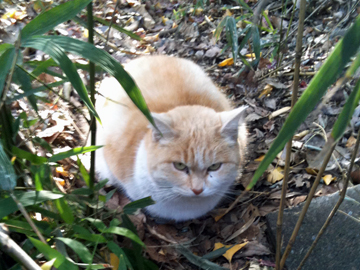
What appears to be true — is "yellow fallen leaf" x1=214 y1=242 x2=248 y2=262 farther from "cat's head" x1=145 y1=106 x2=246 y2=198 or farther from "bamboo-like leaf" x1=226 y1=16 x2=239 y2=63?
"bamboo-like leaf" x1=226 y1=16 x2=239 y2=63

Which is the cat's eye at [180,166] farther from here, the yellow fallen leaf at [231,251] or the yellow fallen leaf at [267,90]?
the yellow fallen leaf at [267,90]

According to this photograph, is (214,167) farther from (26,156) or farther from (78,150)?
(26,156)

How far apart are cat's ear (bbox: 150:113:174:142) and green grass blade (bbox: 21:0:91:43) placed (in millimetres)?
647

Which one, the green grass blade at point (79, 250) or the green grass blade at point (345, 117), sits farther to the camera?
the green grass blade at point (79, 250)

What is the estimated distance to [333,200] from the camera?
178 cm

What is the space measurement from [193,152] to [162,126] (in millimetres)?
212

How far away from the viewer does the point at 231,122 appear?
1.68 m

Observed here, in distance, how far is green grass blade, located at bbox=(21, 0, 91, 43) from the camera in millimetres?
1035

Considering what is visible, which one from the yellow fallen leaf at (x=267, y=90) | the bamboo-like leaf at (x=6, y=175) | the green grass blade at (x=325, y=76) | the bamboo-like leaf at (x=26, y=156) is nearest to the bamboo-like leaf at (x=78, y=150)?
the bamboo-like leaf at (x=26, y=156)

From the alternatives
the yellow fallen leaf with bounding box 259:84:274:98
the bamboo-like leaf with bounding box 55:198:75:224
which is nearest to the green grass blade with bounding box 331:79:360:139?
the bamboo-like leaf with bounding box 55:198:75:224

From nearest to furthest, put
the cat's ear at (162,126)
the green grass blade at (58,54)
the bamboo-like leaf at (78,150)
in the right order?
the green grass blade at (58,54) → the bamboo-like leaf at (78,150) → the cat's ear at (162,126)

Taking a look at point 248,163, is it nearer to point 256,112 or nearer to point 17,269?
point 256,112

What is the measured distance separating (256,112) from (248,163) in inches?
19.6

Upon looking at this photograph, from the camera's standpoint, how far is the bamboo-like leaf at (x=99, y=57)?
988 millimetres
